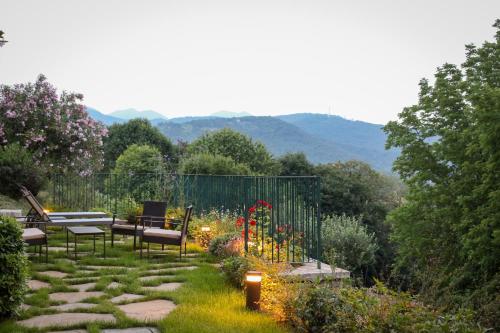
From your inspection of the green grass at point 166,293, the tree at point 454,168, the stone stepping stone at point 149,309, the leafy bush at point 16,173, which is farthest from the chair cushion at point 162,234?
the tree at point 454,168

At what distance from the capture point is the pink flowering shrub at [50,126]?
16391 millimetres

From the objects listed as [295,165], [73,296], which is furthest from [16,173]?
[295,165]

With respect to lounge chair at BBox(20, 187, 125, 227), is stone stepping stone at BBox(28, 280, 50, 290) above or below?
below

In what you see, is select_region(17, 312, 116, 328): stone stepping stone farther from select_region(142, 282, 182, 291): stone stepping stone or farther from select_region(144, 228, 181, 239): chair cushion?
select_region(144, 228, 181, 239): chair cushion

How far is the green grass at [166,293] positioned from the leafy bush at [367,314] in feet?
0.96

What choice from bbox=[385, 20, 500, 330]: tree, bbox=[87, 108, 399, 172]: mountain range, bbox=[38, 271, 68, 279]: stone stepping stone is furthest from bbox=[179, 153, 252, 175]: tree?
bbox=[87, 108, 399, 172]: mountain range

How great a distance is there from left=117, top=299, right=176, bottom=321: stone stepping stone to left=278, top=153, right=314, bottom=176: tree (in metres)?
27.7

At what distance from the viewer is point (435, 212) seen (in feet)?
63.4

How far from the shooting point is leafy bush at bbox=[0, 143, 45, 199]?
12.6 m

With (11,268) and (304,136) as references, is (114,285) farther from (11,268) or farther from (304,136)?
(304,136)

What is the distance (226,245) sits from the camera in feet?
25.6

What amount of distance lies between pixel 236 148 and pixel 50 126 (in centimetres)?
1009

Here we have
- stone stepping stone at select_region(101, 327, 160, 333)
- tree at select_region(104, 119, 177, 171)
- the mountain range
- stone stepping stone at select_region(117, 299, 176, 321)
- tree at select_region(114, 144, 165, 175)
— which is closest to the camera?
stone stepping stone at select_region(101, 327, 160, 333)

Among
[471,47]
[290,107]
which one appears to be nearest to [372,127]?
[290,107]
